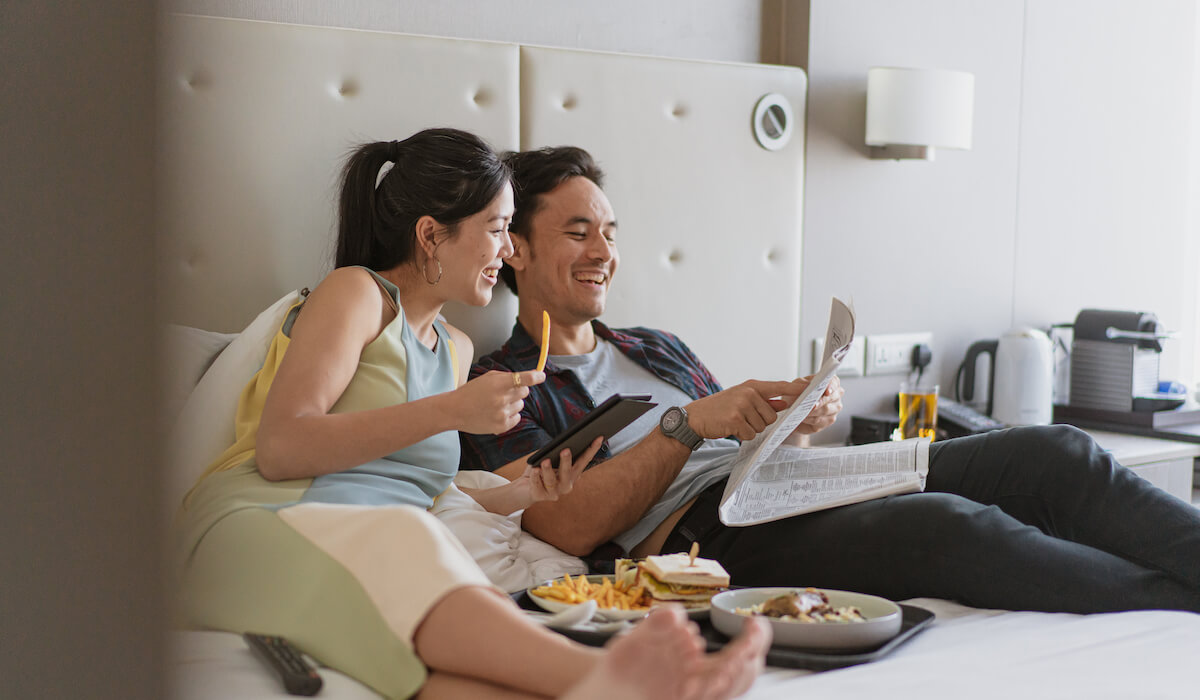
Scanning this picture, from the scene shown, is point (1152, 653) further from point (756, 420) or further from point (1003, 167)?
point (1003, 167)

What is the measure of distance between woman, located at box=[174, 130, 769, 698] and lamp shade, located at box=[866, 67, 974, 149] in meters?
1.22

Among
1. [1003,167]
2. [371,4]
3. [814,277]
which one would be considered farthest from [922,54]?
[371,4]

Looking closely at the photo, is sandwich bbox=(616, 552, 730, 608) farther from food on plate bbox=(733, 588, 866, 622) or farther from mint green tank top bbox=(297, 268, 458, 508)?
mint green tank top bbox=(297, 268, 458, 508)

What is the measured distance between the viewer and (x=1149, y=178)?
325 cm

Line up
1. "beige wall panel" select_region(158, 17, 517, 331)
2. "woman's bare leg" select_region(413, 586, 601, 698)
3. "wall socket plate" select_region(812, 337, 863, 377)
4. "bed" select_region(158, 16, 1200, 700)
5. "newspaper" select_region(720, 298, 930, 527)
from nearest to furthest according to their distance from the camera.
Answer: "woman's bare leg" select_region(413, 586, 601, 698) → "bed" select_region(158, 16, 1200, 700) → "newspaper" select_region(720, 298, 930, 527) → "beige wall panel" select_region(158, 17, 517, 331) → "wall socket plate" select_region(812, 337, 863, 377)

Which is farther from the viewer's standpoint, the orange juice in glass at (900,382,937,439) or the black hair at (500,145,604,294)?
the orange juice in glass at (900,382,937,439)

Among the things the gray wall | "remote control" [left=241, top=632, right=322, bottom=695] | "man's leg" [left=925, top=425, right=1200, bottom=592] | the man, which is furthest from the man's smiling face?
the gray wall

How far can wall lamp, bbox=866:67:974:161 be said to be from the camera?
2.49 metres

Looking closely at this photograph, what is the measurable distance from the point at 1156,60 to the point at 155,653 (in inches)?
143

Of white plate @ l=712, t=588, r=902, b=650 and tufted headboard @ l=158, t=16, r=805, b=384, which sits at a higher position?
tufted headboard @ l=158, t=16, r=805, b=384

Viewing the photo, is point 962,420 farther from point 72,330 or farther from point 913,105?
point 72,330

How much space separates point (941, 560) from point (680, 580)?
1.29 ft

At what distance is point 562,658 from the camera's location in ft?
2.99

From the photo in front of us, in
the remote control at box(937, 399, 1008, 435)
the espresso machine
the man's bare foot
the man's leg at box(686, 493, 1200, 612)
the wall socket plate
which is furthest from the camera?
the espresso machine
